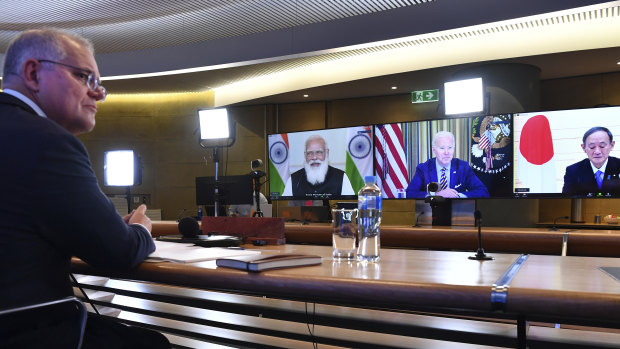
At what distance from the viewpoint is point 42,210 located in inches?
39.2

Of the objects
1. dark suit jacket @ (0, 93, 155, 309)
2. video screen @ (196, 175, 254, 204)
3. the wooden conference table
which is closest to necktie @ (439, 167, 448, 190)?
video screen @ (196, 175, 254, 204)

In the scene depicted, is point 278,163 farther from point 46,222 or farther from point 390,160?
point 46,222

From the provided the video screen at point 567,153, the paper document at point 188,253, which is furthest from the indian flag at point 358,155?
the paper document at point 188,253

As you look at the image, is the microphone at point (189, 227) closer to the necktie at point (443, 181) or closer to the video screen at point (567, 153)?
the necktie at point (443, 181)

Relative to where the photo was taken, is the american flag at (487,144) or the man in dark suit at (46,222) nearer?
the man in dark suit at (46,222)

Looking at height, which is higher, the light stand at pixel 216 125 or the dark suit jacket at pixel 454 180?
the light stand at pixel 216 125

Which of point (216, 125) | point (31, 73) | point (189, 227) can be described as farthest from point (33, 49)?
point (216, 125)

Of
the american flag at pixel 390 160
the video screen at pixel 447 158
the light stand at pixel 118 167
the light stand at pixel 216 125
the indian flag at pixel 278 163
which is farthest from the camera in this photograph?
the light stand at pixel 118 167

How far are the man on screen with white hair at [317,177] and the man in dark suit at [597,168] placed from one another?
1367 millimetres

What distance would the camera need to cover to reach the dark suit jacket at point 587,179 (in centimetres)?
264

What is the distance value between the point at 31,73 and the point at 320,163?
7.90ft

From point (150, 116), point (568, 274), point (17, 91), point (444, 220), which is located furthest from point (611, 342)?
point (150, 116)

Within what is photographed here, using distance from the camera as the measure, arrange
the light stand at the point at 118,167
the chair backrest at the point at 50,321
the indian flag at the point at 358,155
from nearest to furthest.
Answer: the chair backrest at the point at 50,321, the indian flag at the point at 358,155, the light stand at the point at 118,167

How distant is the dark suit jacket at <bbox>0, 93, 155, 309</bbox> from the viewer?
99cm
